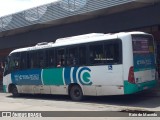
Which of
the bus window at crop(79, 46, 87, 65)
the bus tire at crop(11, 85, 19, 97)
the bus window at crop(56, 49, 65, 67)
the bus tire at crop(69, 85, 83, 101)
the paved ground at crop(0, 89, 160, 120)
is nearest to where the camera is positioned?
the paved ground at crop(0, 89, 160, 120)

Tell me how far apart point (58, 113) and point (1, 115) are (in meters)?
2.11

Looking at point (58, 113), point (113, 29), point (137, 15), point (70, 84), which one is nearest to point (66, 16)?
point (113, 29)

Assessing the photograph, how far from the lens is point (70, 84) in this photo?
1547 centimetres

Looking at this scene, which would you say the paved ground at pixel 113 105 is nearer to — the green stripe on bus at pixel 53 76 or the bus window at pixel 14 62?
the green stripe on bus at pixel 53 76

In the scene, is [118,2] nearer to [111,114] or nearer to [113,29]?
[113,29]

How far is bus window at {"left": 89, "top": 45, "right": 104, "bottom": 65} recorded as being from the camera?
13980 mm

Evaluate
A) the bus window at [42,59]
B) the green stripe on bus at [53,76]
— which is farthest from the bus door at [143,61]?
the bus window at [42,59]

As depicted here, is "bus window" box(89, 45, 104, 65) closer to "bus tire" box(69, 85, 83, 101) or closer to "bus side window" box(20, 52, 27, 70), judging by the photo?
"bus tire" box(69, 85, 83, 101)

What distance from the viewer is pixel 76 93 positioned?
15.4m

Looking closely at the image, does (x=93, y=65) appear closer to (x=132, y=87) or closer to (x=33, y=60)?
(x=132, y=87)

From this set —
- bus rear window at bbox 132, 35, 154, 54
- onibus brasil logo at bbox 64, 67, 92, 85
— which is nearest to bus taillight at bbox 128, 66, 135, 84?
bus rear window at bbox 132, 35, 154, 54

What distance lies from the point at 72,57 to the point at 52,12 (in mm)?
6360

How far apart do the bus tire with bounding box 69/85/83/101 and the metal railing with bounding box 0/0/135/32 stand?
4.92m

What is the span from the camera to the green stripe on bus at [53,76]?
15870 millimetres
